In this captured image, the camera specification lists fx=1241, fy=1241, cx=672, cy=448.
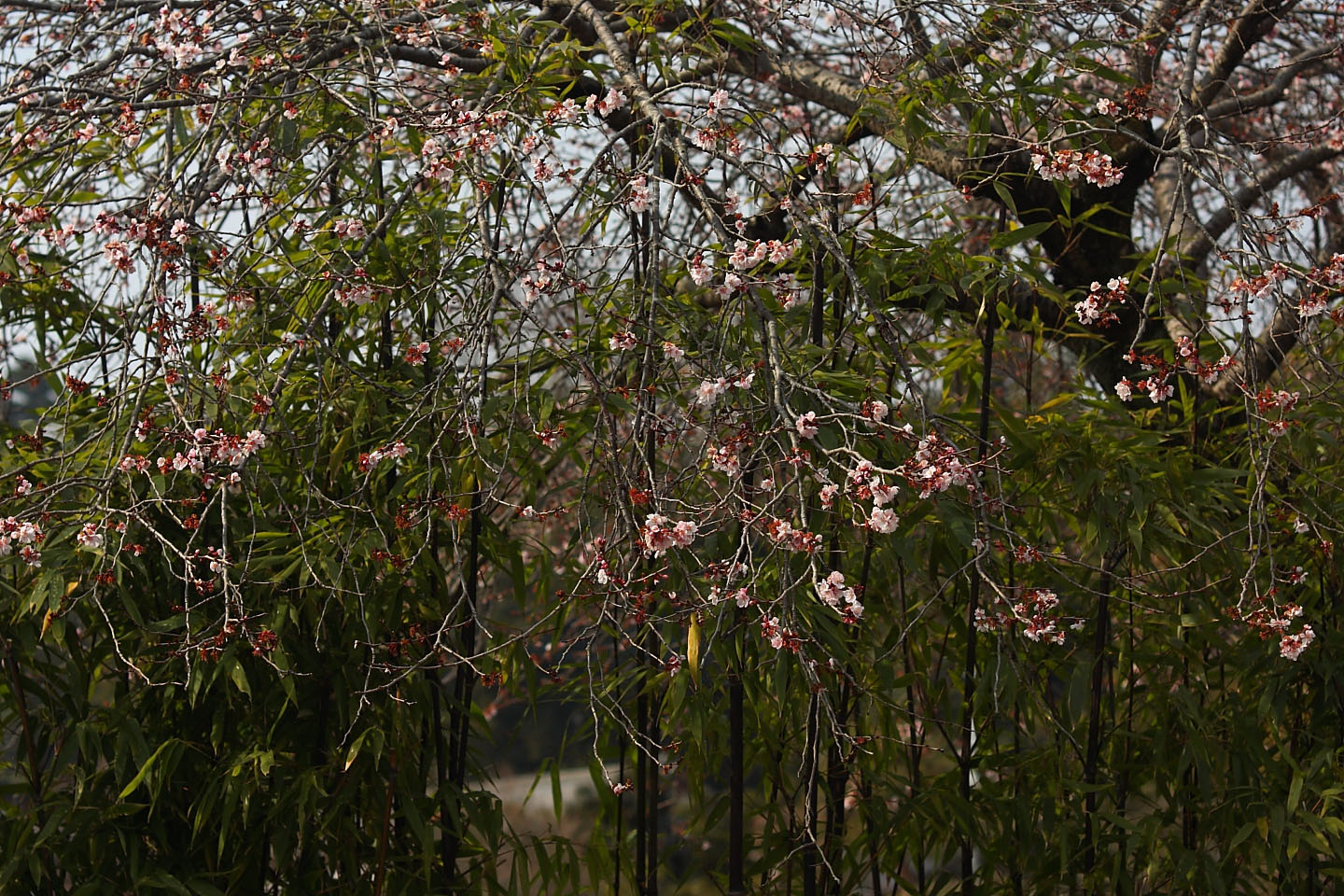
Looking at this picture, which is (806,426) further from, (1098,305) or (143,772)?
(143,772)

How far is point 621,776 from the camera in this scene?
5.85 feet

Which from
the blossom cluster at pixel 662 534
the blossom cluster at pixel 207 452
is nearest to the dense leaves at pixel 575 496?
the blossom cluster at pixel 207 452

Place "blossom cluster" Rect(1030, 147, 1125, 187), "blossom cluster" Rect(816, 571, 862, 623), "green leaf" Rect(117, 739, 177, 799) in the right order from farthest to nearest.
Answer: "green leaf" Rect(117, 739, 177, 799) → "blossom cluster" Rect(1030, 147, 1125, 187) → "blossom cluster" Rect(816, 571, 862, 623)

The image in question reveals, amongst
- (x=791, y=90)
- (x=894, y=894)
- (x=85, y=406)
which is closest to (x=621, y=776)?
(x=894, y=894)

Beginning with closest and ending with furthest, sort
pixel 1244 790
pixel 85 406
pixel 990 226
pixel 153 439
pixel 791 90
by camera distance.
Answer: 1. pixel 153 439
2. pixel 1244 790
3. pixel 85 406
4. pixel 791 90
5. pixel 990 226

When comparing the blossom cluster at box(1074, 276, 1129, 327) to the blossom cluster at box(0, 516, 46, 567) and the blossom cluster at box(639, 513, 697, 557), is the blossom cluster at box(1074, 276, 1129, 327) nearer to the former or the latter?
the blossom cluster at box(639, 513, 697, 557)

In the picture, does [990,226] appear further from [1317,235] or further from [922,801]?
[922,801]

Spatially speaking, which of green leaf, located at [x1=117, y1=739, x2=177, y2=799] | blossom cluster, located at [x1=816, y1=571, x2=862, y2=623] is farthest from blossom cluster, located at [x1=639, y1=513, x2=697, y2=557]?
green leaf, located at [x1=117, y1=739, x2=177, y2=799]

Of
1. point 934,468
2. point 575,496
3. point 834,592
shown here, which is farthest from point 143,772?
point 934,468

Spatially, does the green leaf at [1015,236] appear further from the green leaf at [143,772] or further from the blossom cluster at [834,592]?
the green leaf at [143,772]

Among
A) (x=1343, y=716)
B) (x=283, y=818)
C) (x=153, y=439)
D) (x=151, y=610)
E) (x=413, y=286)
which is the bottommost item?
(x=283, y=818)

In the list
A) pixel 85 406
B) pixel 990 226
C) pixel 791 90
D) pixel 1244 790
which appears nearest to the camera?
pixel 1244 790

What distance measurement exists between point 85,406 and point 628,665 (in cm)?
98

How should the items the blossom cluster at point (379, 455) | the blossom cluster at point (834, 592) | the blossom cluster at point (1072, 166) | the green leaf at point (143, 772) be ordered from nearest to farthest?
the blossom cluster at point (834, 592), the blossom cluster at point (379, 455), the blossom cluster at point (1072, 166), the green leaf at point (143, 772)
